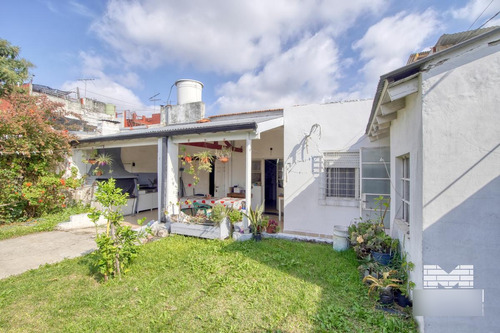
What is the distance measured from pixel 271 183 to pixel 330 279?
25.4 feet

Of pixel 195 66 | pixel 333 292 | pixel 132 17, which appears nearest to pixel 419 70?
pixel 333 292

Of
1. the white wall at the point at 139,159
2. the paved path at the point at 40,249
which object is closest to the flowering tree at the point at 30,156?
the paved path at the point at 40,249

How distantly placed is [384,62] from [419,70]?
888 centimetres

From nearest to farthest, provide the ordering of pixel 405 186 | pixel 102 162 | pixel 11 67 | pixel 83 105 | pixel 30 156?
pixel 405 186, pixel 30 156, pixel 102 162, pixel 11 67, pixel 83 105

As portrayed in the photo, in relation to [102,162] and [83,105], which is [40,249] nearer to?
[102,162]

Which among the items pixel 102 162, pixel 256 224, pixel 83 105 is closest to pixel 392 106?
pixel 256 224

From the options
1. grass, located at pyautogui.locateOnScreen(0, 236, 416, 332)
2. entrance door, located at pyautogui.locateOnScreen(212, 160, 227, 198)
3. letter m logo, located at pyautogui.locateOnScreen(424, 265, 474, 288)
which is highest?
entrance door, located at pyautogui.locateOnScreen(212, 160, 227, 198)

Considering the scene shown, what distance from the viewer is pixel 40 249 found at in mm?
6777

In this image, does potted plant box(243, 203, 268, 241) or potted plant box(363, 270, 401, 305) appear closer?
potted plant box(363, 270, 401, 305)

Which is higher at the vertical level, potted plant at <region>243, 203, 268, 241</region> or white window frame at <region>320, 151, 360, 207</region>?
white window frame at <region>320, 151, 360, 207</region>

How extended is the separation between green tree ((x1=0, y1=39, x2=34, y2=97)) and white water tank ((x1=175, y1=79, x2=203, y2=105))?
12.5 m

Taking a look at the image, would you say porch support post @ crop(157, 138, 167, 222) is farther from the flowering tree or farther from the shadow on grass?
the flowering tree

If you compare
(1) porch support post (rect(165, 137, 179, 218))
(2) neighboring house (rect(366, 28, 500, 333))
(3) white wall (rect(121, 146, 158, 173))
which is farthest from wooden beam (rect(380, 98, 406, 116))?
(3) white wall (rect(121, 146, 158, 173))

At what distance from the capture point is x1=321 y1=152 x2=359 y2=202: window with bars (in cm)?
784
